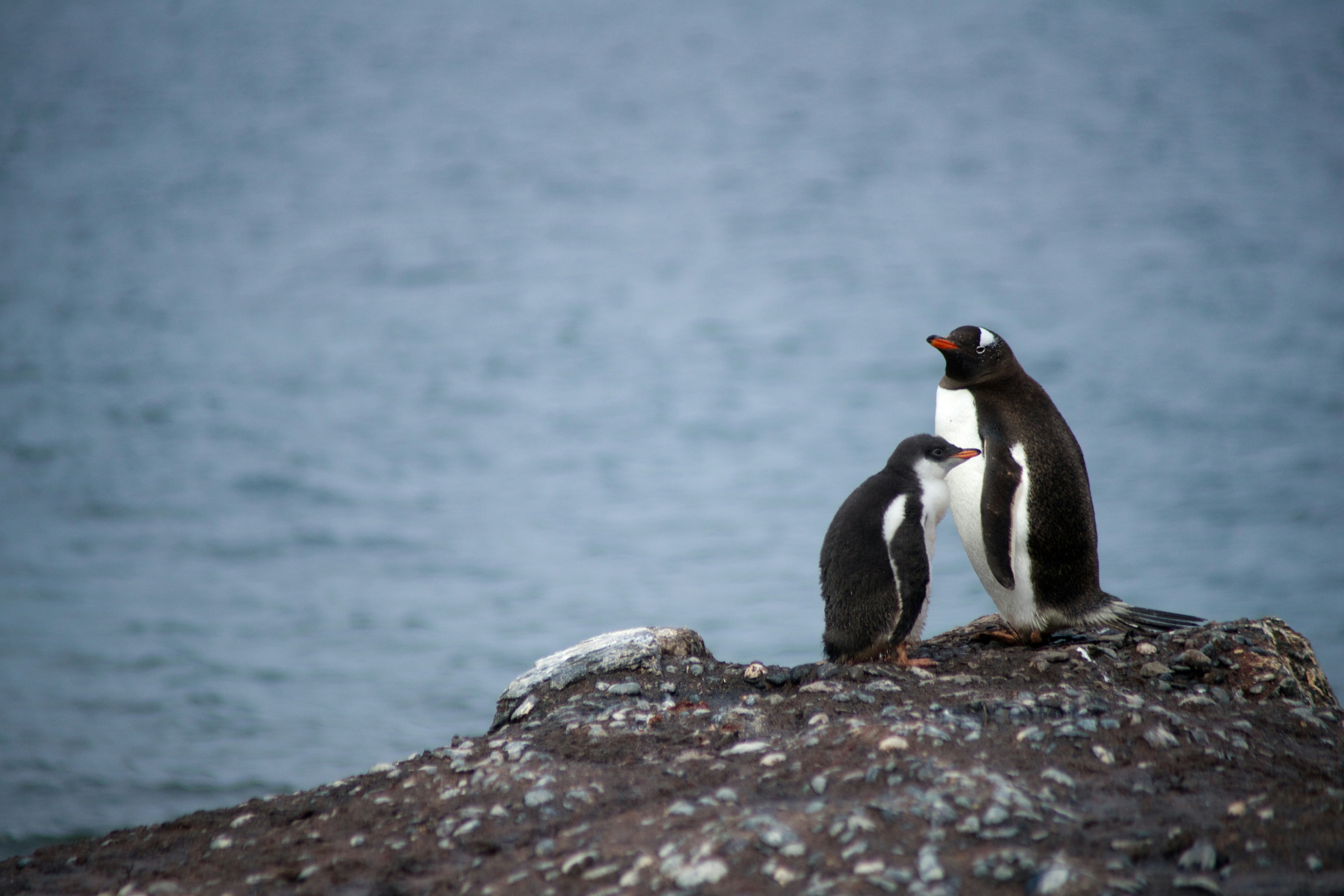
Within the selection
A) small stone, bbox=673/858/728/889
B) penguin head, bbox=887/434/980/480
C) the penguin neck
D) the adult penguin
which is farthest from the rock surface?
the penguin neck

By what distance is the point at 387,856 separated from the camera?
113 inches

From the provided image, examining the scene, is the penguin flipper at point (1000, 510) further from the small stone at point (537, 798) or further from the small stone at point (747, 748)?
the small stone at point (537, 798)

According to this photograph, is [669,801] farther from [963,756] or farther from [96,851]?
[96,851]

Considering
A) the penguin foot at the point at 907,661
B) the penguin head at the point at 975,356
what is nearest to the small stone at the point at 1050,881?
the penguin foot at the point at 907,661

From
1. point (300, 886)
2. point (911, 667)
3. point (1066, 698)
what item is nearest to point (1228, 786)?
point (1066, 698)

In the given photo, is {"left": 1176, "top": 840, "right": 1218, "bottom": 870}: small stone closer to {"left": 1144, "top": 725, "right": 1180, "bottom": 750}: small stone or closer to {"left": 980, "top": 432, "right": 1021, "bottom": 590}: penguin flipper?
{"left": 1144, "top": 725, "right": 1180, "bottom": 750}: small stone

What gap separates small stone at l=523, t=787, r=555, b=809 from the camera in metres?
3.05

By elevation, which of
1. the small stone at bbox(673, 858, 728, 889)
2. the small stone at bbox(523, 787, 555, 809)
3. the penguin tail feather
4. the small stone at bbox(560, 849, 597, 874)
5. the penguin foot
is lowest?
the penguin tail feather

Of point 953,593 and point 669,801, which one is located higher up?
point 669,801

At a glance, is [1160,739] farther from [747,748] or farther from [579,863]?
[579,863]

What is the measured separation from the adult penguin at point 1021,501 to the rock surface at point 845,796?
0.36 metres

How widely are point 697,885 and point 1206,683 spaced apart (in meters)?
2.28

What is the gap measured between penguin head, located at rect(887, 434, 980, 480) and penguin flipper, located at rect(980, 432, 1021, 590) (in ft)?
0.37

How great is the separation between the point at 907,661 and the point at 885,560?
1.26 feet
